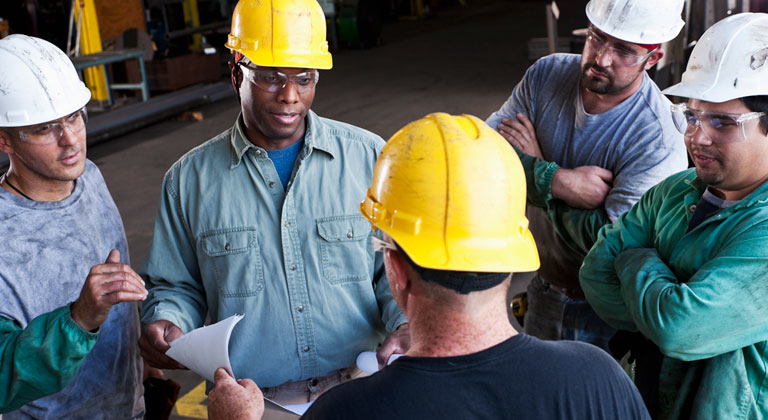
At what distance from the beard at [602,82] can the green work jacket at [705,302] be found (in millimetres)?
557

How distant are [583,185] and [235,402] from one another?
157cm

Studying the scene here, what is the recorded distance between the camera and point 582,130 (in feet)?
9.26

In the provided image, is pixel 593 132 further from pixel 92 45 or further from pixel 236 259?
pixel 92 45

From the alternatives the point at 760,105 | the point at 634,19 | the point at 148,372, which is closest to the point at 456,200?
the point at 760,105

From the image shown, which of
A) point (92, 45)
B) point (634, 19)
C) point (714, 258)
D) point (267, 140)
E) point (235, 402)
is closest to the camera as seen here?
point (235, 402)

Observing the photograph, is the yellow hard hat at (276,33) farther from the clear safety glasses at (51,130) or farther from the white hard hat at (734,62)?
the white hard hat at (734,62)

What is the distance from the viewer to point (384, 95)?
39.2 ft

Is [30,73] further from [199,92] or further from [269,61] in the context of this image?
[199,92]

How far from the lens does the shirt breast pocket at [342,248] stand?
2406mm

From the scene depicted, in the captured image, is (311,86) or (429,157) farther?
(311,86)

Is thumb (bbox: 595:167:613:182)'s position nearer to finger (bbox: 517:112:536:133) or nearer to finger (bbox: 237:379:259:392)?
finger (bbox: 517:112:536:133)

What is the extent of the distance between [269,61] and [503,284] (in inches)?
47.1

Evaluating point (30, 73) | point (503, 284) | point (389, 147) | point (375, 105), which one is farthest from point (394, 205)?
point (375, 105)

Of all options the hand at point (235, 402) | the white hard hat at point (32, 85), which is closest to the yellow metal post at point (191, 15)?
the white hard hat at point (32, 85)
